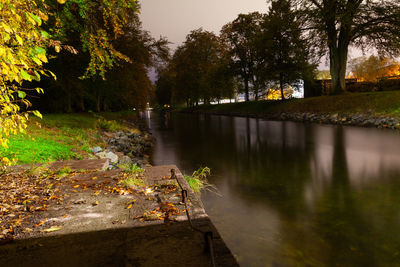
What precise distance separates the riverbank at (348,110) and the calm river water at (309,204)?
23.4ft

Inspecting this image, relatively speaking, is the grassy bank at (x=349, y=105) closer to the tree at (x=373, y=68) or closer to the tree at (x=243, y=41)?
the tree at (x=243, y=41)

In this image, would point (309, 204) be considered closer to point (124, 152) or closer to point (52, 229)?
point (52, 229)

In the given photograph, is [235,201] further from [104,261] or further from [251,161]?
[251,161]

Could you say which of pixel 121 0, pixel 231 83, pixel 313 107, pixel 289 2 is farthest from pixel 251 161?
pixel 231 83

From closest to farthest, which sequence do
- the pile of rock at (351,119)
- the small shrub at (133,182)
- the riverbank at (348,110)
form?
the small shrub at (133,182)
the pile of rock at (351,119)
the riverbank at (348,110)

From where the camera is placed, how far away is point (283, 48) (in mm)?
29750

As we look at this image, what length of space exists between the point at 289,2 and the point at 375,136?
728 inches

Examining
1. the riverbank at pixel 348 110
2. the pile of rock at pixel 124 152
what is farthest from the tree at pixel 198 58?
the pile of rock at pixel 124 152

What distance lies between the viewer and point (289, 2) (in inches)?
993

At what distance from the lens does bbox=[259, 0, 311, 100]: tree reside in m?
26.1

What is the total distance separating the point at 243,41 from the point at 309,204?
126 ft

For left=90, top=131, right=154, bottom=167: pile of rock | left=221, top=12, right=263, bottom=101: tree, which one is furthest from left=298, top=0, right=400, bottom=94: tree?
left=90, top=131, right=154, bottom=167: pile of rock

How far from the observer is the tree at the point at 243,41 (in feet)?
126

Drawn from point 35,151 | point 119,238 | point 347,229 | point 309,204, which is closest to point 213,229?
point 119,238
